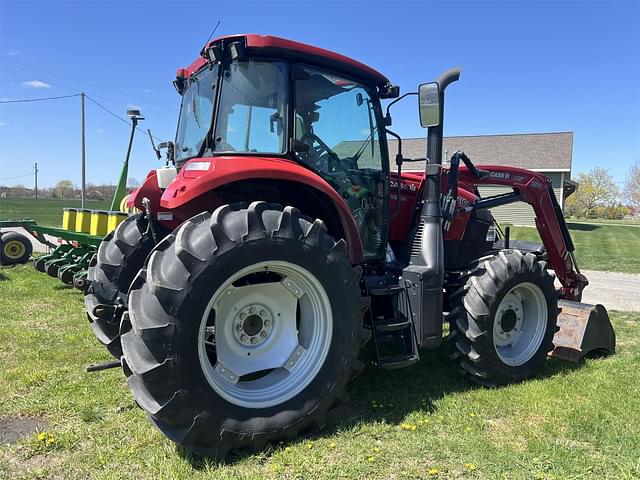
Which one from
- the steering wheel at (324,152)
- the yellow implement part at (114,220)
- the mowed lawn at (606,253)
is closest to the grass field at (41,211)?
the yellow implement part at (114,220)

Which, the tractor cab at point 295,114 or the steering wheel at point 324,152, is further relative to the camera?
the steering wheel at point 324,152

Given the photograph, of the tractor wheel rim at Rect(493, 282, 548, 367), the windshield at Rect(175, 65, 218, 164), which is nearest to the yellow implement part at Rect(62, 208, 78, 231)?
the windshield at Rect(175, 65, 218, 164)

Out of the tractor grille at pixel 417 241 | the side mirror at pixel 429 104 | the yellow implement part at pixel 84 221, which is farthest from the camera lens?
the yellow implement part at pixel 84 221

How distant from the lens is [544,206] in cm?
559

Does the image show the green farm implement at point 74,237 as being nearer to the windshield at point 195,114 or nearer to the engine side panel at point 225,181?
the windshield at point 195,114

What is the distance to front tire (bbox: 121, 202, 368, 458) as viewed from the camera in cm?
282

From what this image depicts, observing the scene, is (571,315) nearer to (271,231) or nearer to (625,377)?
(625,377)

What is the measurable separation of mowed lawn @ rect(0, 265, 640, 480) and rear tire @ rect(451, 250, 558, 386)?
0.19 m

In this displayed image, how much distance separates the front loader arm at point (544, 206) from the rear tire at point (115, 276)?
124 inches

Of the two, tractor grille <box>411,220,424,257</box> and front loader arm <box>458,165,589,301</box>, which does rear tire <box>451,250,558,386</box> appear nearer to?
tractor grille <box>411,220,424,257</box>

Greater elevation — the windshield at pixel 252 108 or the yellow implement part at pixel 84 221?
the windshield at pixel 252 108

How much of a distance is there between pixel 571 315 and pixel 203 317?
3947mm

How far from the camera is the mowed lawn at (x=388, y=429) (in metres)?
2.93

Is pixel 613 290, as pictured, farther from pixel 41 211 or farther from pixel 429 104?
pixel 41 211
